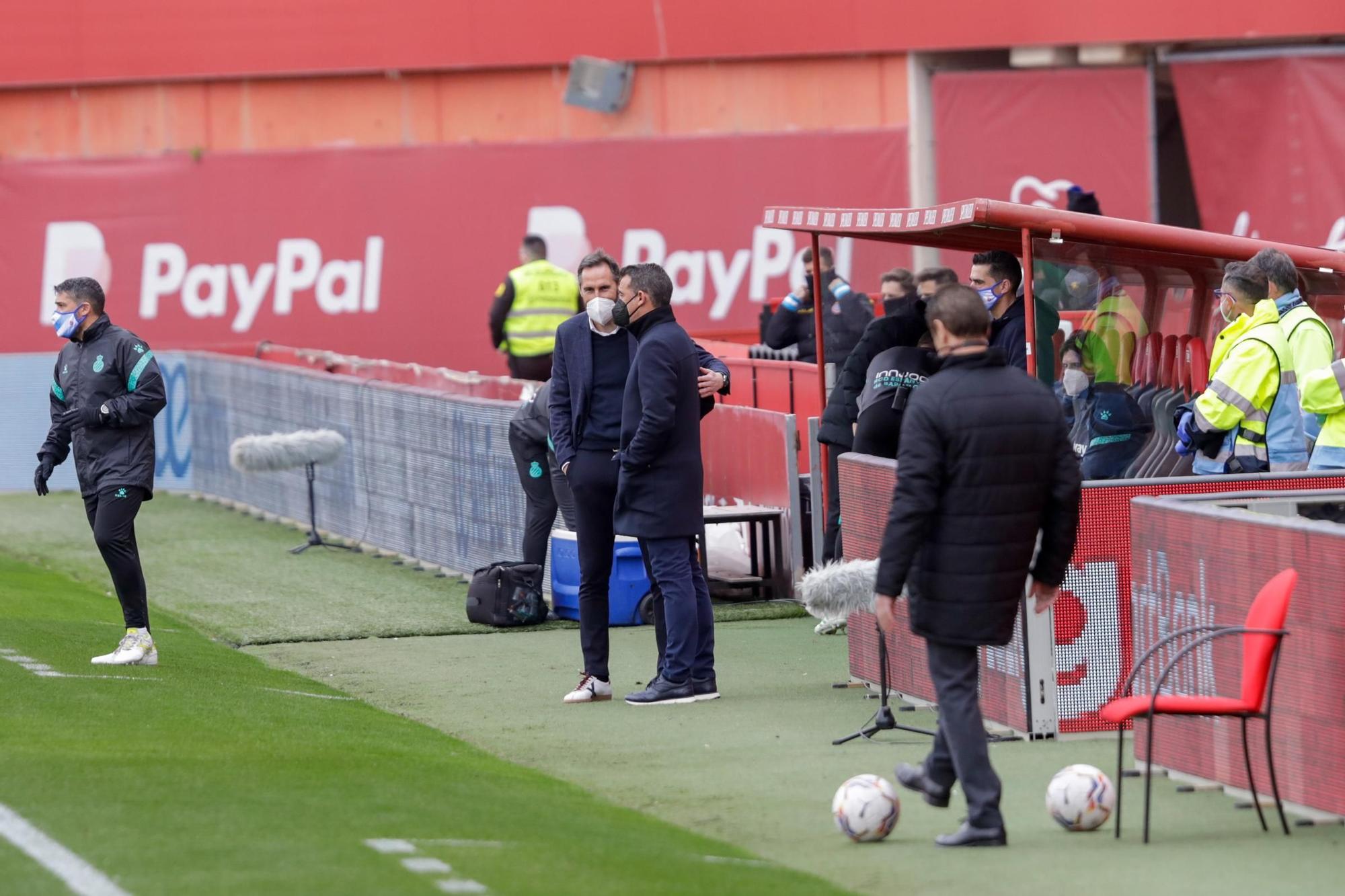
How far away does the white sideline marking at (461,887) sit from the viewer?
19.3 feet

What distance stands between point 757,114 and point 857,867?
15753 millimetres

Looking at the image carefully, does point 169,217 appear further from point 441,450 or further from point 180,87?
point 441,450

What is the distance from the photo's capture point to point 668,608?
9.53 metres

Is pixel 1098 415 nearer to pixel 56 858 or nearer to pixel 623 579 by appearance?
pixel 623 579

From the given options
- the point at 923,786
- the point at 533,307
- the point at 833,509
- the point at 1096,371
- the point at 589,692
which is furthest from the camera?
the point at 533,307

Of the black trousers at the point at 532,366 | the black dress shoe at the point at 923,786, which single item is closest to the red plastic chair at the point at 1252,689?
the black dress shoe at the point at 923,786

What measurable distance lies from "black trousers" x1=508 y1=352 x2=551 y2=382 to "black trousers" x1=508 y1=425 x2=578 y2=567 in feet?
18.3

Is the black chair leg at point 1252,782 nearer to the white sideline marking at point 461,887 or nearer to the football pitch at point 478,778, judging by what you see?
the football pitch at point 478,778

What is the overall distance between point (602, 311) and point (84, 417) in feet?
8.89

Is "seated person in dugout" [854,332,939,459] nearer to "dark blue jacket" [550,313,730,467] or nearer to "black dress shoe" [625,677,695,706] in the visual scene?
"dark blue jacket" [550,313,730,467]

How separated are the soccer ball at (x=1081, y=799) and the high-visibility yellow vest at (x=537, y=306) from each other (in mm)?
11522

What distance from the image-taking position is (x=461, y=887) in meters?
5.93

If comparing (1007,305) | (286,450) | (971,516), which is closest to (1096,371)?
(1007,305)

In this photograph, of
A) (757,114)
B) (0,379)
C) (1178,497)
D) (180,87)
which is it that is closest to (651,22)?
(757,114)
